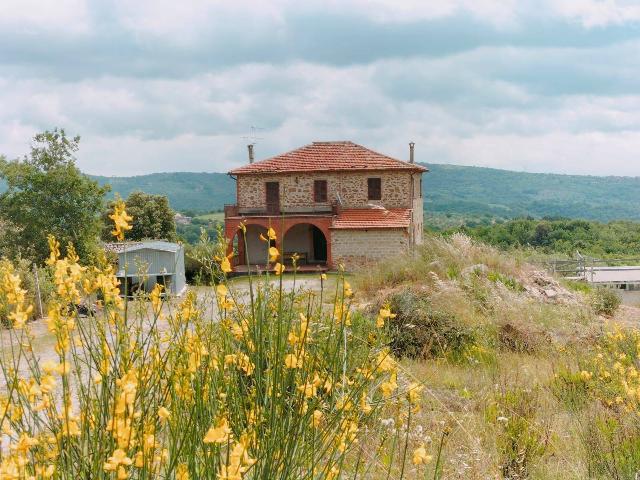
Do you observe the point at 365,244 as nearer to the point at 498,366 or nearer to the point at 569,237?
the point at 498,366

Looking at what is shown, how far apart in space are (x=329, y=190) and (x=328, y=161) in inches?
53.3

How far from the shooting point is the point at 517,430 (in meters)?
5.35

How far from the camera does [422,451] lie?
2.55 meters

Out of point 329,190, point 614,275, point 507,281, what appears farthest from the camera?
point 329,190

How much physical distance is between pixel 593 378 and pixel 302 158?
85.3ft

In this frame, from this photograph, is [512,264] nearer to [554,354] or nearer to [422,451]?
[554,354]

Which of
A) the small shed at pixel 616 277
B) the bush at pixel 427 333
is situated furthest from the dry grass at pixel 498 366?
the small shed at pixel 616 277

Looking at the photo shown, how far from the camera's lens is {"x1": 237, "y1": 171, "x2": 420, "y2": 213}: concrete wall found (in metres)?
30.6

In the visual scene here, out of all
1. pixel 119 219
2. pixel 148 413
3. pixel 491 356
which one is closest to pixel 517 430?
pixel 148 413

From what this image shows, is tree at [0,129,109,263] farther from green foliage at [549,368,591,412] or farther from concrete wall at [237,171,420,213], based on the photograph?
green foliage at [549,368,591,412]

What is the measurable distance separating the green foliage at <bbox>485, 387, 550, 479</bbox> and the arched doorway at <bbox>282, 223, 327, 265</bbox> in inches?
1032

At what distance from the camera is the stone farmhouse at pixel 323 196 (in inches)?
1159

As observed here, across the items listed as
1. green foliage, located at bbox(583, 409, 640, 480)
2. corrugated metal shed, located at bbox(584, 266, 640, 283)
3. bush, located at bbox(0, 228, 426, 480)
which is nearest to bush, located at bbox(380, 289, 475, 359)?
green foliage, located at bbox(583, 409, 640, 480)

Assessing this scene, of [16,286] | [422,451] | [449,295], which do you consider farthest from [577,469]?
[449,295]
